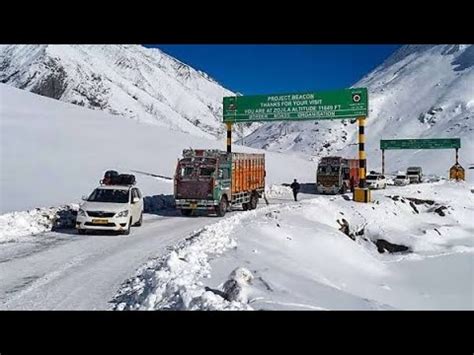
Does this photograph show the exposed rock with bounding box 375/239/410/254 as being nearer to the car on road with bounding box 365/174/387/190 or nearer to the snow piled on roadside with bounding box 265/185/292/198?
the snow piled on roadside with bounding box 265/185/292/198

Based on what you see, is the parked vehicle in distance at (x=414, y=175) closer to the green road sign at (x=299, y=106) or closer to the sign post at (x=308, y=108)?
the sign post at (x=308, y=108)

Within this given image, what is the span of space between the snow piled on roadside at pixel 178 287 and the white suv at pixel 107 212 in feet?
13.2

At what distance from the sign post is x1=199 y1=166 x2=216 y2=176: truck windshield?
956 centimetres

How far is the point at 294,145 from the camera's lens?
19238 centimetres

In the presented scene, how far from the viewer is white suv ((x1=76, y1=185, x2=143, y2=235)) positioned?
1786 cm

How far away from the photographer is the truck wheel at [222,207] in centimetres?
2516

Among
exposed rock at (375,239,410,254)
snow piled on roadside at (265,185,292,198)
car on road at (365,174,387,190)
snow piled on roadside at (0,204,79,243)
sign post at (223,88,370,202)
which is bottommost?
exposed rock at (375,239,410,254)

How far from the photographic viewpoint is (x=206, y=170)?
81.0 feet

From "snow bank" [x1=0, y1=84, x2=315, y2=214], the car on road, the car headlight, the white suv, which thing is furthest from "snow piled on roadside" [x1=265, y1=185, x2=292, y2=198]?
the car headlight

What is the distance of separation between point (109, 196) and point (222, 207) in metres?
7.51

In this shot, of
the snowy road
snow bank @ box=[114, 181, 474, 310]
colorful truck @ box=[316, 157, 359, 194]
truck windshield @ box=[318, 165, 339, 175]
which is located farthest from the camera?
truck windshield @ box=[318, 165, 339, 175]
